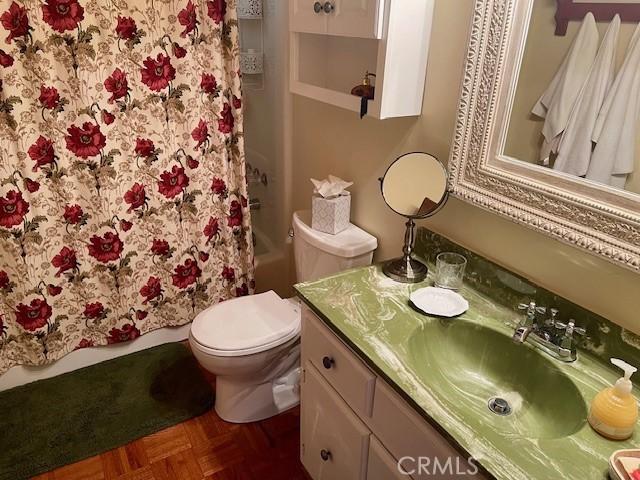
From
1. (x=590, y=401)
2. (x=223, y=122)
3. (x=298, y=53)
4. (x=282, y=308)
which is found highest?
(x=298, y=53)

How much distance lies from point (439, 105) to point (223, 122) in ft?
3.27

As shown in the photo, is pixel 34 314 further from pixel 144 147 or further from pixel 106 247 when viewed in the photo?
pixel 144 147

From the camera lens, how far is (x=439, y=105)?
1393 mm

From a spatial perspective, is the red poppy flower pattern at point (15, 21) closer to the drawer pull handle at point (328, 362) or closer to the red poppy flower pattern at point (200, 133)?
the red poppy flower pattern at point (200, 133)

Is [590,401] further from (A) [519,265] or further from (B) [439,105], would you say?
(B) [439,105]

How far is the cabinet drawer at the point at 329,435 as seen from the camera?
1262mm

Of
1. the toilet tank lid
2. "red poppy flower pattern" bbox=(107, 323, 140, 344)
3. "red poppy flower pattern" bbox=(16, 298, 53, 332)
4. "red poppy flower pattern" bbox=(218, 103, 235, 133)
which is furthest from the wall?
"red poppy flower pattern" bbox=(16, 298, 53, 332)

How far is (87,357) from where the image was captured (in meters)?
2.17

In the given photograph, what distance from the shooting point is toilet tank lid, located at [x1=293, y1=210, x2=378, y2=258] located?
5.52 feet

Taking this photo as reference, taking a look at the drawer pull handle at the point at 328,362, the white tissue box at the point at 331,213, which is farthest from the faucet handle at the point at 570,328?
the white tissue box at the point at 331,213

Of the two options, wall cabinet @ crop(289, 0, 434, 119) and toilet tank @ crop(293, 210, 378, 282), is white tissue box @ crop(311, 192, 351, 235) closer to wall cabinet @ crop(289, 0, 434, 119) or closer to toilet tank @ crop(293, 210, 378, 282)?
toilet tank @ crop(293, 210, 378, 282)

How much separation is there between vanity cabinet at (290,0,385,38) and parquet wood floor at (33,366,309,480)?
1.50 m

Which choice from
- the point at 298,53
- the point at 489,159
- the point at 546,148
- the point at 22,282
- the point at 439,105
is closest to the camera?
the point at 546,148


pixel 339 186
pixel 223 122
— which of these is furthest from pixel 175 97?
pixel 339 186
